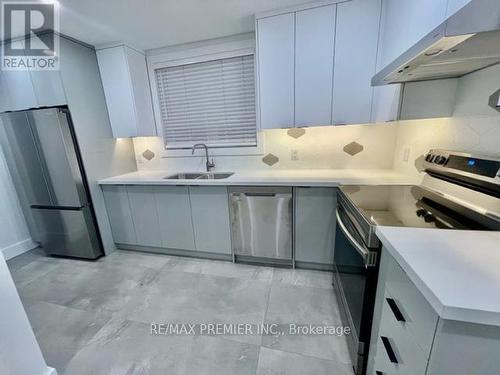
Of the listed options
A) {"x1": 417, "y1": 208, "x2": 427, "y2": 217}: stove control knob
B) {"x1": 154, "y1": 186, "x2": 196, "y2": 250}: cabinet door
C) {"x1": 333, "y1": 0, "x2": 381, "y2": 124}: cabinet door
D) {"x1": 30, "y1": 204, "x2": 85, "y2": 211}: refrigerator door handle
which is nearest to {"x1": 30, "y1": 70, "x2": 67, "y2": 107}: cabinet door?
{"x1": 30, "y1": 204, "x2": 85, "y2": 211}: refrigerator door handle

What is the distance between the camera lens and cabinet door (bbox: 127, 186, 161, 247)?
2328 mm

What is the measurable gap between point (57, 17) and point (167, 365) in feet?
8.69

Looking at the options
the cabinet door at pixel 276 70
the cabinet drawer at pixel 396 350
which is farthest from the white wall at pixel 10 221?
the cabinet drawer at pixel 396 350

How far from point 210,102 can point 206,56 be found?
1.53ft

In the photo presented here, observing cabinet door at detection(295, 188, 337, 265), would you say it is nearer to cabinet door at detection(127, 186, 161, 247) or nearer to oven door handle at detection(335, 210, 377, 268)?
oven door handle at detection(335, 210, 377, 268)

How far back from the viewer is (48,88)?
2.06m

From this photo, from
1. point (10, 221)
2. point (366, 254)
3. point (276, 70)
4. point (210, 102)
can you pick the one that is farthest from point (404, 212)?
point (10, 221)

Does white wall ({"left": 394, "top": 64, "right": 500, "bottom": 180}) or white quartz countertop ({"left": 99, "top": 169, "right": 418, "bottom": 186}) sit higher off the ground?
white wall ({"left": 394, "top": 64, "right": 500, "bottom": 180})

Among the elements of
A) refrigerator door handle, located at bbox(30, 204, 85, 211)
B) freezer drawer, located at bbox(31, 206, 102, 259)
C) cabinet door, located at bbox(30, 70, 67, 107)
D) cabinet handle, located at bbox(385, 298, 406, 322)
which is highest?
cabinet door, located at bbox(30, 70, 67, 107)

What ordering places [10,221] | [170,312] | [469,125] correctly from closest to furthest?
[469,125] → [170,312] → [10,221]

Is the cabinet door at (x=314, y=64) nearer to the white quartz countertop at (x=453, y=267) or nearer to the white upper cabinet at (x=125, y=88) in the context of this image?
the white quartz countertop at (x=453, y=267)

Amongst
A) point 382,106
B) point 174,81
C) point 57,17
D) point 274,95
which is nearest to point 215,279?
point 274,95

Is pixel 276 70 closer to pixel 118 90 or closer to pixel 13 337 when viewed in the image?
pixel 118 90

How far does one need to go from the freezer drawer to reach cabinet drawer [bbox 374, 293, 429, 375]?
2.70m
